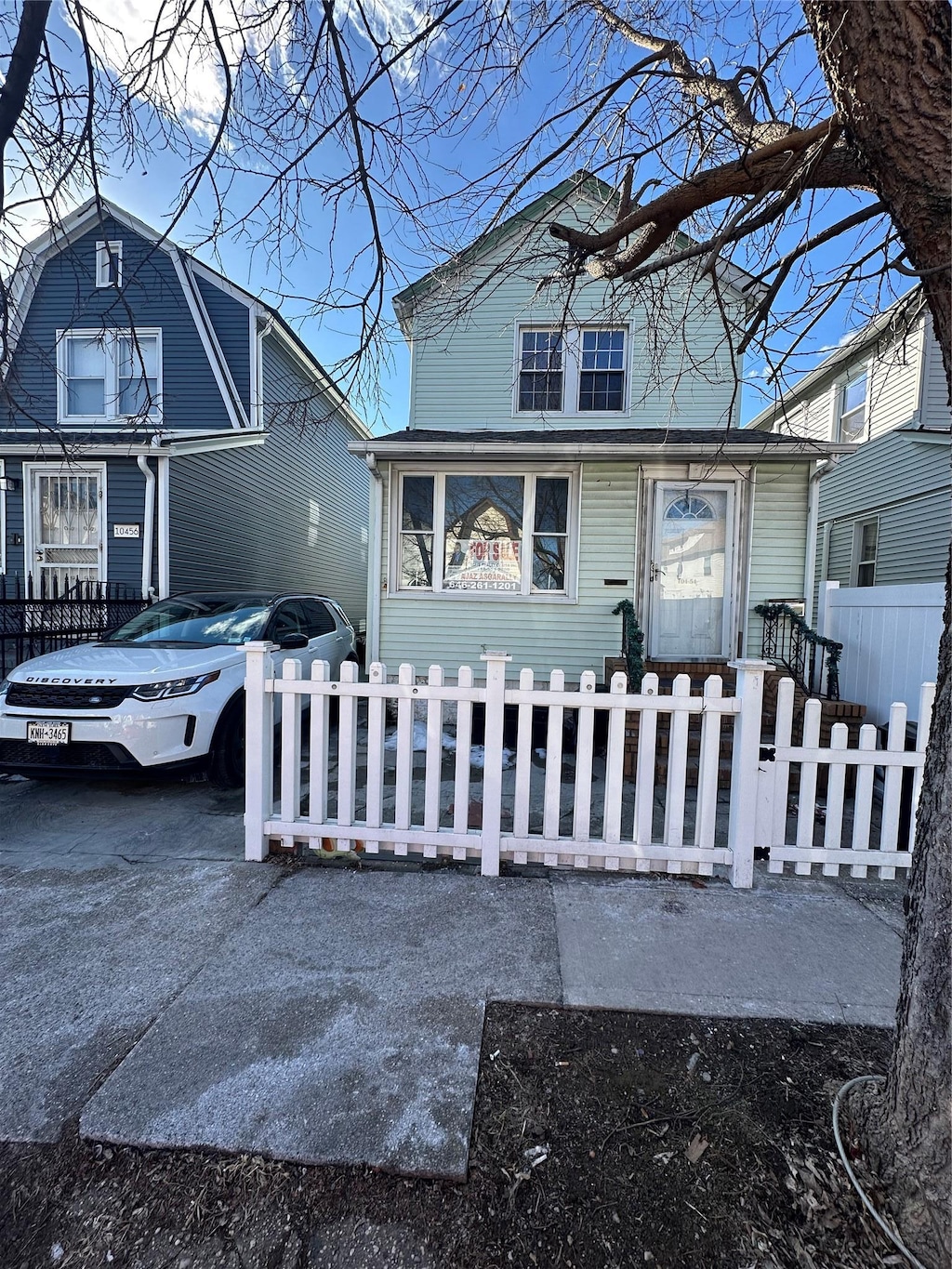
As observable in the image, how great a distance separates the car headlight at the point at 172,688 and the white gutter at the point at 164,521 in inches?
226

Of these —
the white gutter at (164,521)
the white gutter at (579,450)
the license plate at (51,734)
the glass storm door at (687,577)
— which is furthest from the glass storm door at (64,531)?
the glass storm door at (687,577)

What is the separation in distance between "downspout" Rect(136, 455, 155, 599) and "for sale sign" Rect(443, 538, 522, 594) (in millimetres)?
5135

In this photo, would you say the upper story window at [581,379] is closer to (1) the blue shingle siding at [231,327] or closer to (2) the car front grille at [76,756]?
(1) the blue shingle siding at [231,327]

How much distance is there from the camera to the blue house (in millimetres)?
9391

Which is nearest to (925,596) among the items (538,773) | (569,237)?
(538,773)

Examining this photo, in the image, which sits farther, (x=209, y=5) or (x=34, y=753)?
(x=34, y=753)

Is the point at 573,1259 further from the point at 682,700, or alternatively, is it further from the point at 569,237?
the point at 569,237

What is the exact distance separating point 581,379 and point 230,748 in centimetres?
668

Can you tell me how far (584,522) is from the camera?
7.52 metres

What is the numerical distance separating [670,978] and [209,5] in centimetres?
510

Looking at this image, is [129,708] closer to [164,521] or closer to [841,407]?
[164,521]

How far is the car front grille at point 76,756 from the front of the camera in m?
4.06

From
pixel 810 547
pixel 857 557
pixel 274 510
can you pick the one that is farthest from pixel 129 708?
pixel 857 557

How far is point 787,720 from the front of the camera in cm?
311
